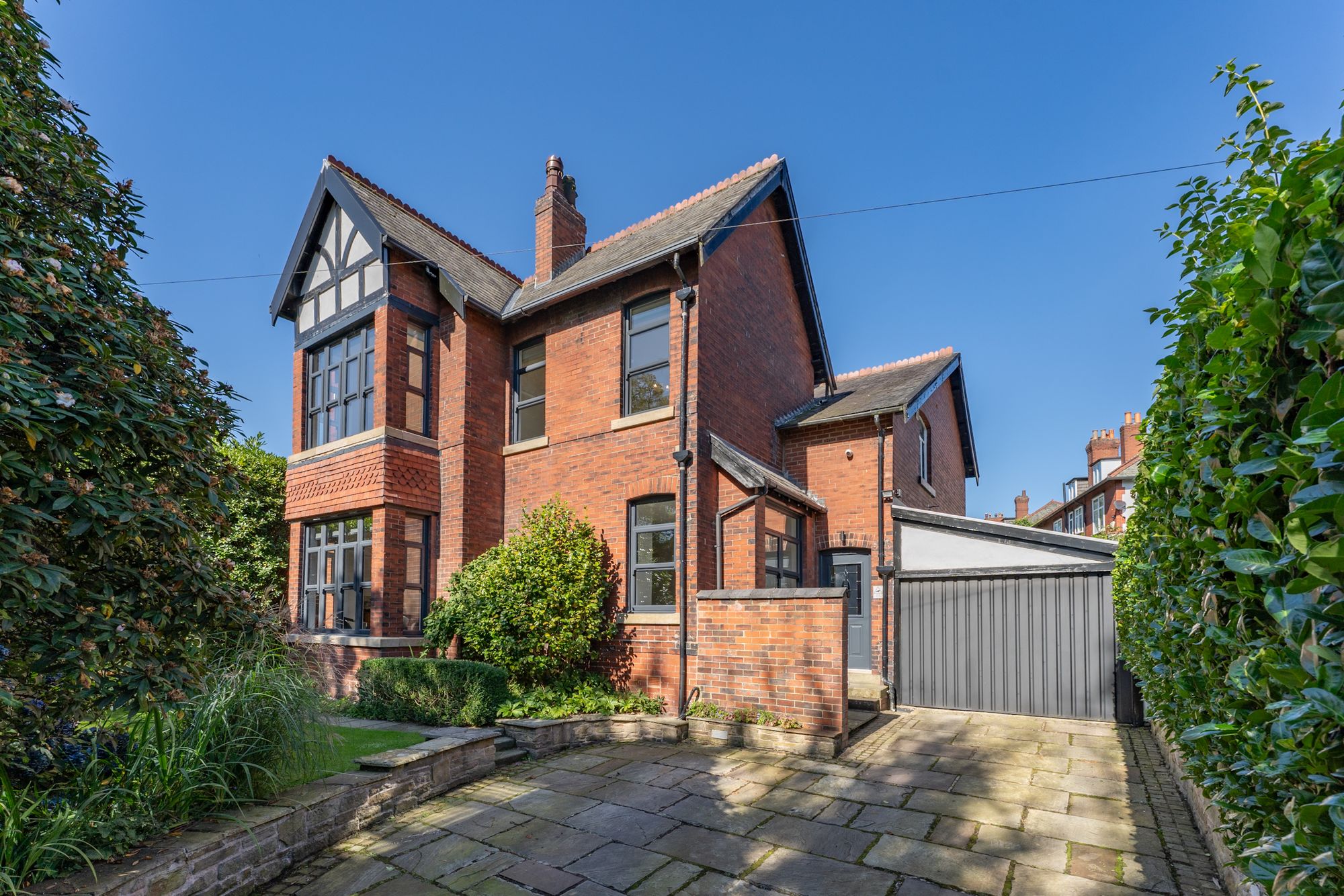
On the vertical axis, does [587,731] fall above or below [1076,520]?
below

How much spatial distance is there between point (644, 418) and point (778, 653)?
12.3 ft

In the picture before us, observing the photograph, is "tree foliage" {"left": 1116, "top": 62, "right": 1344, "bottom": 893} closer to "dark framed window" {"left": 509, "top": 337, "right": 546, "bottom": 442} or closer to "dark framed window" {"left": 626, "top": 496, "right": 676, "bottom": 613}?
"dark framed window" {"left": 626, "top": 496, "right": 676, "bottom": 613}

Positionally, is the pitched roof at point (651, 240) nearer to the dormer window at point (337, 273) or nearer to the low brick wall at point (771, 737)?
the dormer window at point (337, 273)

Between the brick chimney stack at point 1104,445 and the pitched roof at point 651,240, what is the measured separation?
24.8 m

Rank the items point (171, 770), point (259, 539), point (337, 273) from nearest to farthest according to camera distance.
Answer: point (171, 770), point (337, 273), point (259, 539)

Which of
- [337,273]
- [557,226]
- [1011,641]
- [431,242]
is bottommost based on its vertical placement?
[1011,641]

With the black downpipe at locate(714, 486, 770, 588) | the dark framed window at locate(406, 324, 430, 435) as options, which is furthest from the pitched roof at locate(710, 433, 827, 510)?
the dark framed window at locate(406, 324, 430, 435)

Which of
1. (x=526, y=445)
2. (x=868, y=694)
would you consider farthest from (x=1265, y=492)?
(x=526, y=445)

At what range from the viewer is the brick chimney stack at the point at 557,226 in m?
12.4

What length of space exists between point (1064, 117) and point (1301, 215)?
6794 mm

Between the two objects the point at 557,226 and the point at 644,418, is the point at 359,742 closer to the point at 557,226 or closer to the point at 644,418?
the point at 644,418

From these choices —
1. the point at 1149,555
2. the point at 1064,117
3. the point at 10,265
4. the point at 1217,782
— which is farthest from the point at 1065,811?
the point at 10,265

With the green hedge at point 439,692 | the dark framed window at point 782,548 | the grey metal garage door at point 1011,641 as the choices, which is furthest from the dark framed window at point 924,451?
the green hedge at point 439,692

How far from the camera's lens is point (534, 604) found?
8.64m
